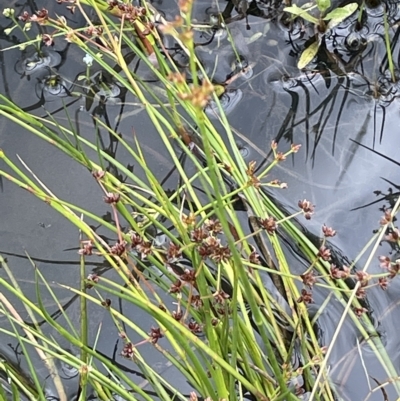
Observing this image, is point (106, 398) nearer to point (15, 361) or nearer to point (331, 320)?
point (15, 361)

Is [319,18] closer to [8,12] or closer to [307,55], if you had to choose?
[307,55]

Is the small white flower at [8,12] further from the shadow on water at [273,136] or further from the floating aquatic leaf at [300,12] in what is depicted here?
the floating aquatic leaf at [300,12]

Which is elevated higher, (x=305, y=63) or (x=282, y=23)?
(x=282, y=23)

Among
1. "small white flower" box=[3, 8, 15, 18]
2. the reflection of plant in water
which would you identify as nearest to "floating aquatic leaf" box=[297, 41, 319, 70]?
the reflection of plant in water

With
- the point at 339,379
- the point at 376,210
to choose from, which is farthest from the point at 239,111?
the point at 339,379

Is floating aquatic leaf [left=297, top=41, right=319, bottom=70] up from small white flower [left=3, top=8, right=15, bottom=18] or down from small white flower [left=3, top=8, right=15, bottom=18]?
up

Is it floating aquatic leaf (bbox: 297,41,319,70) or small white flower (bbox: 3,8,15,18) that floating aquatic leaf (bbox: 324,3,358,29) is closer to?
floating aquatic leaf (bbox: 297,41,319,70)
